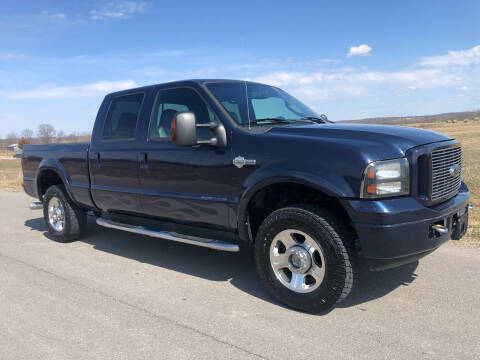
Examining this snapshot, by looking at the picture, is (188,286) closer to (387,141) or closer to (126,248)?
(126,248)

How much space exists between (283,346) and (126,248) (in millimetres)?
3356

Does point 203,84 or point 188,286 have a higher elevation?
point 203,84

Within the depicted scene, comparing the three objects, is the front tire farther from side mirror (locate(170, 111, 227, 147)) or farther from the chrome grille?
side mirror (locate(170, 111, 227, 147))

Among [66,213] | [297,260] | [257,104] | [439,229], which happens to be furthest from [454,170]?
[66,213]

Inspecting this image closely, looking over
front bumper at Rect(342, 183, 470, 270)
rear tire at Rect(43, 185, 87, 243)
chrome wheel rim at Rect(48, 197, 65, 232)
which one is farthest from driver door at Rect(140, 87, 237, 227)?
chrome wheel rim at Rect(48, 197, 65, 232)

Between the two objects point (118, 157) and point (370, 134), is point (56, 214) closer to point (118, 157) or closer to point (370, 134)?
point (118, 157)

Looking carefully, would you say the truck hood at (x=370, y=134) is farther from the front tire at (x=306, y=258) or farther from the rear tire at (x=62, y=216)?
the rear tire at (x=62, y=216)

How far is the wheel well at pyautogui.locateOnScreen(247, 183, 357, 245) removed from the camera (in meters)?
3.60

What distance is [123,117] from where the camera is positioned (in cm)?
527

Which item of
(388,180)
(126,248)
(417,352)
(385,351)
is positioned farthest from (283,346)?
(126,248)

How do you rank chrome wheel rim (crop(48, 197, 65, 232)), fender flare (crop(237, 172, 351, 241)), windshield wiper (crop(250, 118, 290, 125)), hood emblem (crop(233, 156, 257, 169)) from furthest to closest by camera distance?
1. chrome wheel rim (crop(48, 197, 65, 232))
2. windshield wiper (crop(250, 118, 290, 125))
3. hood emblem (crop(233, 156, 257, 169))
4. fender flare (crop(237, 172, 351, 241))

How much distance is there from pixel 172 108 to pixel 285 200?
5.55 ft

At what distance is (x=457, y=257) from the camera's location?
479 cm

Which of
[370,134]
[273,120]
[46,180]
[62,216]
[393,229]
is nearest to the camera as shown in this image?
[393,229]
